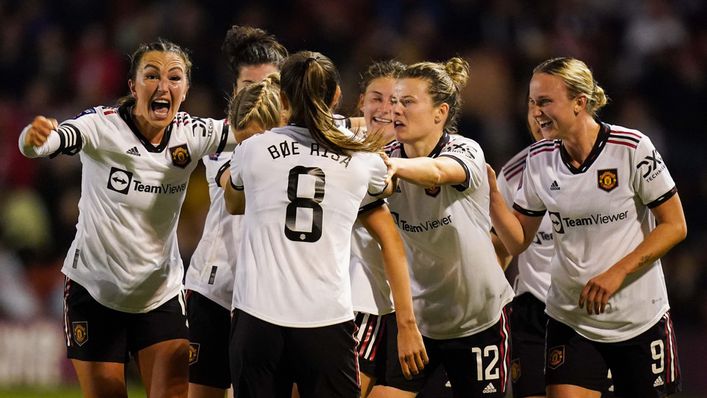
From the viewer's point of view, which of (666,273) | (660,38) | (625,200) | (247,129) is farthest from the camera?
(660,38)

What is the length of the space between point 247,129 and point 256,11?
887cm

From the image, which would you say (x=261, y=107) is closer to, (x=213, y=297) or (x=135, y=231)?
(x=135, y=231)

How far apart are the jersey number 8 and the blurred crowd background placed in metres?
7.06

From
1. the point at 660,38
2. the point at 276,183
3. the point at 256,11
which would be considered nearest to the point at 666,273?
the point at 660,38

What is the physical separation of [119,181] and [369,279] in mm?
1404

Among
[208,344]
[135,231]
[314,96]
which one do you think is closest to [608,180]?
[314,96]

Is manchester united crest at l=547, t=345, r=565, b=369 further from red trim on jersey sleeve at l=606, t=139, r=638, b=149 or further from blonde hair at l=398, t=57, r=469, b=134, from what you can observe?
blonde hair at l=398, t=57, r=469, b=134

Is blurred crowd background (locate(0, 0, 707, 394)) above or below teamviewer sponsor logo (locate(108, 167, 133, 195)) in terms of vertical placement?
above

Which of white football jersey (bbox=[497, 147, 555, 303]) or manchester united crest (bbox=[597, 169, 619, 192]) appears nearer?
manchester united crest (bbox=[597, 169, 619, 192])

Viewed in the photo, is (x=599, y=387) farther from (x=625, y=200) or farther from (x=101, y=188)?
(x=101, y=188)

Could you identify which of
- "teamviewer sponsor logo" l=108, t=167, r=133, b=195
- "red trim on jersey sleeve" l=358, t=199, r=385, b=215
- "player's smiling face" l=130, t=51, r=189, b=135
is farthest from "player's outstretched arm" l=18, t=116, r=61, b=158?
"red trim on jersey sleeve" l=358, t=199, r=385, b=215

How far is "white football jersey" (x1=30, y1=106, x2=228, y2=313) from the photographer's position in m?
6.30

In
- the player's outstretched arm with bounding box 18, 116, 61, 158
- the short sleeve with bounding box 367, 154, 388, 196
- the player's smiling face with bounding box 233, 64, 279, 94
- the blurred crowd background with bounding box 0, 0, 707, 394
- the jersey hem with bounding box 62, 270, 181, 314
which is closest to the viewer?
the short sleeve with bounding box 367, 154, 388, 196

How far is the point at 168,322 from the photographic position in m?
6.50
